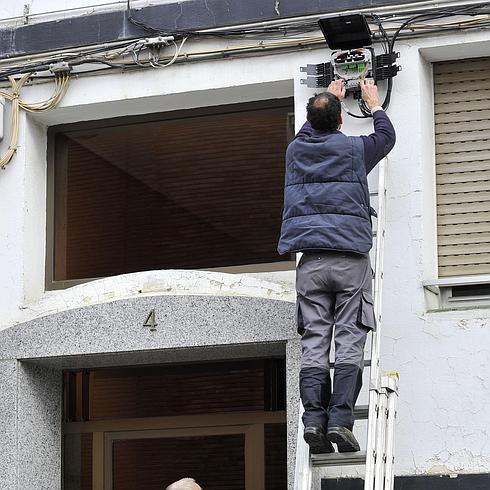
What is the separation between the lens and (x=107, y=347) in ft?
33.2

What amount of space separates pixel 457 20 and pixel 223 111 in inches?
74.0

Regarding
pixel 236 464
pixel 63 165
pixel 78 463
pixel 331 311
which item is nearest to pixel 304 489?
pixel 331 311

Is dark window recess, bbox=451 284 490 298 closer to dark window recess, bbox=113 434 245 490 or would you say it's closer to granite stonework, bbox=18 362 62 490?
dark window recess, bbox=113 434 245 490

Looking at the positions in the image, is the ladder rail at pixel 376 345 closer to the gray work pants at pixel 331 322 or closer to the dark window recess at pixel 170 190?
the gray work pants at pixel 331 322

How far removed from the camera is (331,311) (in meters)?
8.75

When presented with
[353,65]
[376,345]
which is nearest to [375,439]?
[376,345]

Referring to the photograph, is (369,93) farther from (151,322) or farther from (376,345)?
(151,322)

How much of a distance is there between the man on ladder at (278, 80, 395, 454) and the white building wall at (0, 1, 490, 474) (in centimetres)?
84

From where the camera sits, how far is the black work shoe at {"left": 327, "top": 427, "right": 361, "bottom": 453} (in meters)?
8.16

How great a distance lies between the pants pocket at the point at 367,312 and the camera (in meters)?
8.60

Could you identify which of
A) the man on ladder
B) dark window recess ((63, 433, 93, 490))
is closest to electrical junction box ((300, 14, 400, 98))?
the man on ladder

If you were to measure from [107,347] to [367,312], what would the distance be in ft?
7.39

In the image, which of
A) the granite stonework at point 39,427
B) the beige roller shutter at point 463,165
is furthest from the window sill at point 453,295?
the granite stonework at point 39,427

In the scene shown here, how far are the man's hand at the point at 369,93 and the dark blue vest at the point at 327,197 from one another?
51 cm
